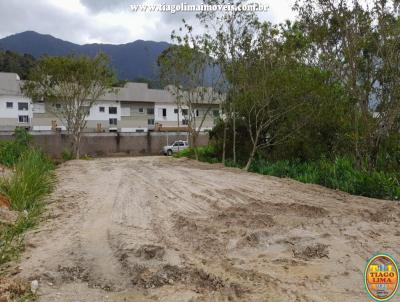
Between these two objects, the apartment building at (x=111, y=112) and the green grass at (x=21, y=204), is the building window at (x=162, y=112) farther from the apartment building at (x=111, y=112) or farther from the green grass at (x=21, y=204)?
the green grass at (x=21, y=204)

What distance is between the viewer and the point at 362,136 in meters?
12.1

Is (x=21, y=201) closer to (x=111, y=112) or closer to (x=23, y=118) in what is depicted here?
(x=23, y=118)

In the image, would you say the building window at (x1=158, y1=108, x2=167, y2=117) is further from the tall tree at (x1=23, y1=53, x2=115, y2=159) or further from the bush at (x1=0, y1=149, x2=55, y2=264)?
the bush at (x1=0, y1=149, x2=55, y2=264)

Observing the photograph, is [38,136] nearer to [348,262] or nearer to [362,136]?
[362,136]

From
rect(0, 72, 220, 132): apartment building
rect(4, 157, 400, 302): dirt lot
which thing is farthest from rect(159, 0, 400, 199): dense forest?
rect(0, 72, 220, 132): apartment building

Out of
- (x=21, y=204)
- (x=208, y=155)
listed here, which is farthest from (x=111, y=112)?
(x=21, y=204)

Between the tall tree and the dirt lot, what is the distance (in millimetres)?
15497

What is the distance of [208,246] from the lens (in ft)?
18.3

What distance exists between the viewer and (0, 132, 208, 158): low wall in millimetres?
31641

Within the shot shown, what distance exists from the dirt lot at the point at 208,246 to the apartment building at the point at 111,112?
101ft

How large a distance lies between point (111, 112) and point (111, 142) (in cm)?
1291

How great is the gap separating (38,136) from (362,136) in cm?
2605

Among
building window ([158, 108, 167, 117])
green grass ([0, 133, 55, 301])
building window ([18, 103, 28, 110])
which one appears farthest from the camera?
building window ([158, 108, 167, 117])

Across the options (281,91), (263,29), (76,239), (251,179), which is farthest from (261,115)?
(76,239)
